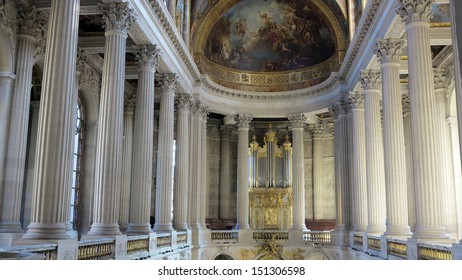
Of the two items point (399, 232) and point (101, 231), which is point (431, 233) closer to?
point (399, 232)

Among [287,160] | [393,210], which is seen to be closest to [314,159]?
[287,160]

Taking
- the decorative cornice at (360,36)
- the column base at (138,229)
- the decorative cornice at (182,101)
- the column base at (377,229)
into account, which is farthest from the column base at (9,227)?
the decorative cornice at (360,36)

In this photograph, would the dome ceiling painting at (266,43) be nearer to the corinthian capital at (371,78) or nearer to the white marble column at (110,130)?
the corinthian capital at (371,78)

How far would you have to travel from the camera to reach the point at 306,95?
3409 centimetres

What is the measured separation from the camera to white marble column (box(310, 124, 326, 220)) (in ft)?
123

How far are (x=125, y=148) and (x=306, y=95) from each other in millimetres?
12619

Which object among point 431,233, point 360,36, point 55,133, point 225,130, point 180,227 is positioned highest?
point 360,36

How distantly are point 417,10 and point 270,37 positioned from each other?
18.4 metres

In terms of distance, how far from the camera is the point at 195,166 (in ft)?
102

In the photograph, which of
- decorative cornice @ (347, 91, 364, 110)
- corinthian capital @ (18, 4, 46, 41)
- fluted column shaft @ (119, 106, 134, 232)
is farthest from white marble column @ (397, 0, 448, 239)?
corinthian capital @ (18, 4, 46, 41)

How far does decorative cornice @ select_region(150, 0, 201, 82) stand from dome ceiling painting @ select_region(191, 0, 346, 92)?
2064mm

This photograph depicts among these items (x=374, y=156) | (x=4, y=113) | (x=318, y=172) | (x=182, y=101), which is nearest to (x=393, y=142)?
(x=374, y=156)

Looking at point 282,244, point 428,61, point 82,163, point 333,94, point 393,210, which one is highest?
point 333,94

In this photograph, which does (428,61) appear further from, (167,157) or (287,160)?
(287,160)
